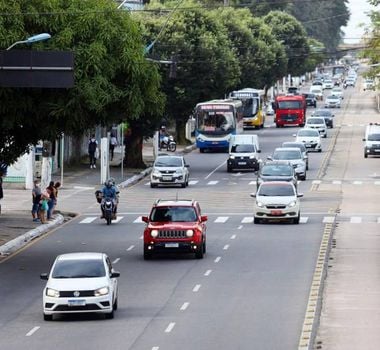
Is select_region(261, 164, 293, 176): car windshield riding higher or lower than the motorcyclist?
lower

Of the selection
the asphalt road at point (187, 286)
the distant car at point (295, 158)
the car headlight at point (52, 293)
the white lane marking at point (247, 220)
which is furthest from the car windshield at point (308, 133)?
the car headlight at point (52, 293)

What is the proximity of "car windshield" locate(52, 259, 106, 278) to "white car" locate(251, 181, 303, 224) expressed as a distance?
73.5 feet

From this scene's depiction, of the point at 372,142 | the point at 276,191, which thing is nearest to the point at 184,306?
the point at 276,191

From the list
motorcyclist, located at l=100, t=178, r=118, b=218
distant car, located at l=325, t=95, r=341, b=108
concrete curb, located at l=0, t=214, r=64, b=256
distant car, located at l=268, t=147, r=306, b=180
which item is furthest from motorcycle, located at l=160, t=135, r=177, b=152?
distant car, located at l=325, t=95, r=341, b=108

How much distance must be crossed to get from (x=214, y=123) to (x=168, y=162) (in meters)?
23.4

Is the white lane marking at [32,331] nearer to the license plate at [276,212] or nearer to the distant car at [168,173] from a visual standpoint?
the license plate at [276,212]

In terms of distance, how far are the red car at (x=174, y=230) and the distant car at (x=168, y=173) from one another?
2789 cm

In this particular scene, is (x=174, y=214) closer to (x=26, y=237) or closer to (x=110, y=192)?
(x=26, y=237)

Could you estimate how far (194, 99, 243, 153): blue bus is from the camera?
94688mm

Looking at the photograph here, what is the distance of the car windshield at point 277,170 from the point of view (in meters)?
65.2

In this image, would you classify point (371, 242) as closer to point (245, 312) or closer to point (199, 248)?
point (199, 248)

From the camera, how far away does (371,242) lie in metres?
48.3

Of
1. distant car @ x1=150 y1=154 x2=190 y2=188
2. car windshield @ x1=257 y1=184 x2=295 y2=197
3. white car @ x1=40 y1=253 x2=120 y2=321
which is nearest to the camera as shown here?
white car @ x1=40 y1=253 x2=120 y2=321

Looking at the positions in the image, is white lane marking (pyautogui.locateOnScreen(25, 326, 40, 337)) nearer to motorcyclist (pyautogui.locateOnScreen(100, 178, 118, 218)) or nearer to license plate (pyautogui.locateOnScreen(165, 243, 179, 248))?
license plate (pyautogui.locateOnScreen(165, 243, 179, 248))
